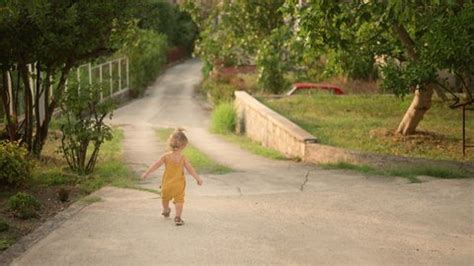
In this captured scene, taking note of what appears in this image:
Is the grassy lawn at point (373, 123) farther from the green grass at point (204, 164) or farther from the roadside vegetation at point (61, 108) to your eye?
the roadside vegetation at point (61, 108)

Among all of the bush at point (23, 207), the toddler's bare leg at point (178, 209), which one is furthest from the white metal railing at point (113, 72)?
the toddler's bare leg at point (178, 209)

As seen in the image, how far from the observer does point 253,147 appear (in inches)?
609

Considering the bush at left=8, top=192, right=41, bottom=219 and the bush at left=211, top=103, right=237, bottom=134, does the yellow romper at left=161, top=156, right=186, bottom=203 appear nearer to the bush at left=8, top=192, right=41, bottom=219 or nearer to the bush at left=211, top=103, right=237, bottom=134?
the bush at left=8, top=192, right=41, bottom=219

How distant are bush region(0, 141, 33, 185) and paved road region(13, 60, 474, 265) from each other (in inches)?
42.8

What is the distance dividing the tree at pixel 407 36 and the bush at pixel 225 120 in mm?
6655

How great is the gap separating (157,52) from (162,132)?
22461mm

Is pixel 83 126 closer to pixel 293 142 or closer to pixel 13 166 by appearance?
pixel 13 166

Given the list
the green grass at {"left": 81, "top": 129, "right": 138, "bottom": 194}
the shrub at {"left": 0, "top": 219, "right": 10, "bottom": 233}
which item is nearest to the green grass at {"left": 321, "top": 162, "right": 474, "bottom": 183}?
the green grass at {"left": 81, "top": 129, "right": 138, "bottom": 194}

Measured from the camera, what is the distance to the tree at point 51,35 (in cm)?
988

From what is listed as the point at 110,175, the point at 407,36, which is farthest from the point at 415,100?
the point at 110,175

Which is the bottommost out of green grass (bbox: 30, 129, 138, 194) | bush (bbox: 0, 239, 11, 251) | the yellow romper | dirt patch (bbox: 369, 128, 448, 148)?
green grass (bbox: 30, 129, 138, 194)

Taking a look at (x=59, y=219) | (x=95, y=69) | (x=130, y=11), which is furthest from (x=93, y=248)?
(x=95, y=69)

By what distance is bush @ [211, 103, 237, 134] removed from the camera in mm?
20164

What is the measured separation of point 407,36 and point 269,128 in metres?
4.17
